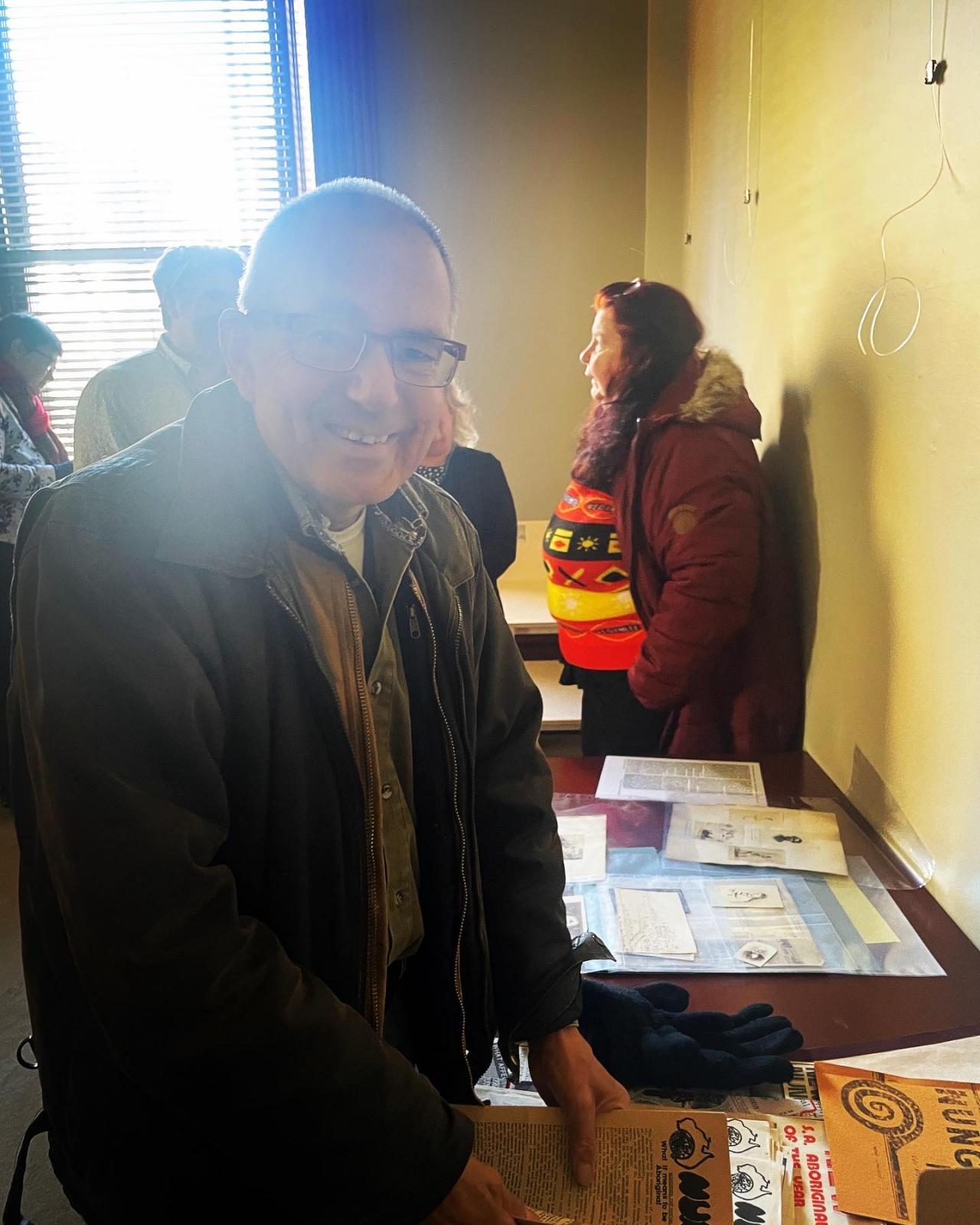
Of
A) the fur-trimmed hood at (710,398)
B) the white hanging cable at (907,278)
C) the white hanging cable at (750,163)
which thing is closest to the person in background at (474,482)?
the fur-trimmed hood at (710,398)

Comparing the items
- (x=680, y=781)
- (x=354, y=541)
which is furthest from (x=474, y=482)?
(x=354, y=541)

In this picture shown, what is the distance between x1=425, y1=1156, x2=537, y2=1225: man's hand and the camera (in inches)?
30.1

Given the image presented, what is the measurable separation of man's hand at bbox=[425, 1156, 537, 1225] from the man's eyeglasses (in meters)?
0.69

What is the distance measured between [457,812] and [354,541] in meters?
0.29

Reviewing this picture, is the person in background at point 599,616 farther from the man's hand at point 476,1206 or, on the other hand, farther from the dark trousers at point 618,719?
the man's hand at point 476,1206

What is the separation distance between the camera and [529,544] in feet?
12.5

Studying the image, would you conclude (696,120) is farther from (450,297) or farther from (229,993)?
(229,993)

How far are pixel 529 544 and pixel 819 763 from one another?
2085 millimetres

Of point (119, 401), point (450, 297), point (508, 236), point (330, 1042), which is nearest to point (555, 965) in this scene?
point (330, 1042)

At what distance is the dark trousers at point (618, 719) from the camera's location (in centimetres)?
219

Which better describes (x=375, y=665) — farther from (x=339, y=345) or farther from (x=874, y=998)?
(x=874, y=998)

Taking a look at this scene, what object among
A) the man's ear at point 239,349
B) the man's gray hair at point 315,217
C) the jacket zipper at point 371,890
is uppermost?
the man's gray hair at point 315,217

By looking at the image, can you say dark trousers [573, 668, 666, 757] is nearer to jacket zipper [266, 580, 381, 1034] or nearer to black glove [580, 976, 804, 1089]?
black glove [580, 976, 804, 1089]

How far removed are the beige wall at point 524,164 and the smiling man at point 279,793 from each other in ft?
9.25
